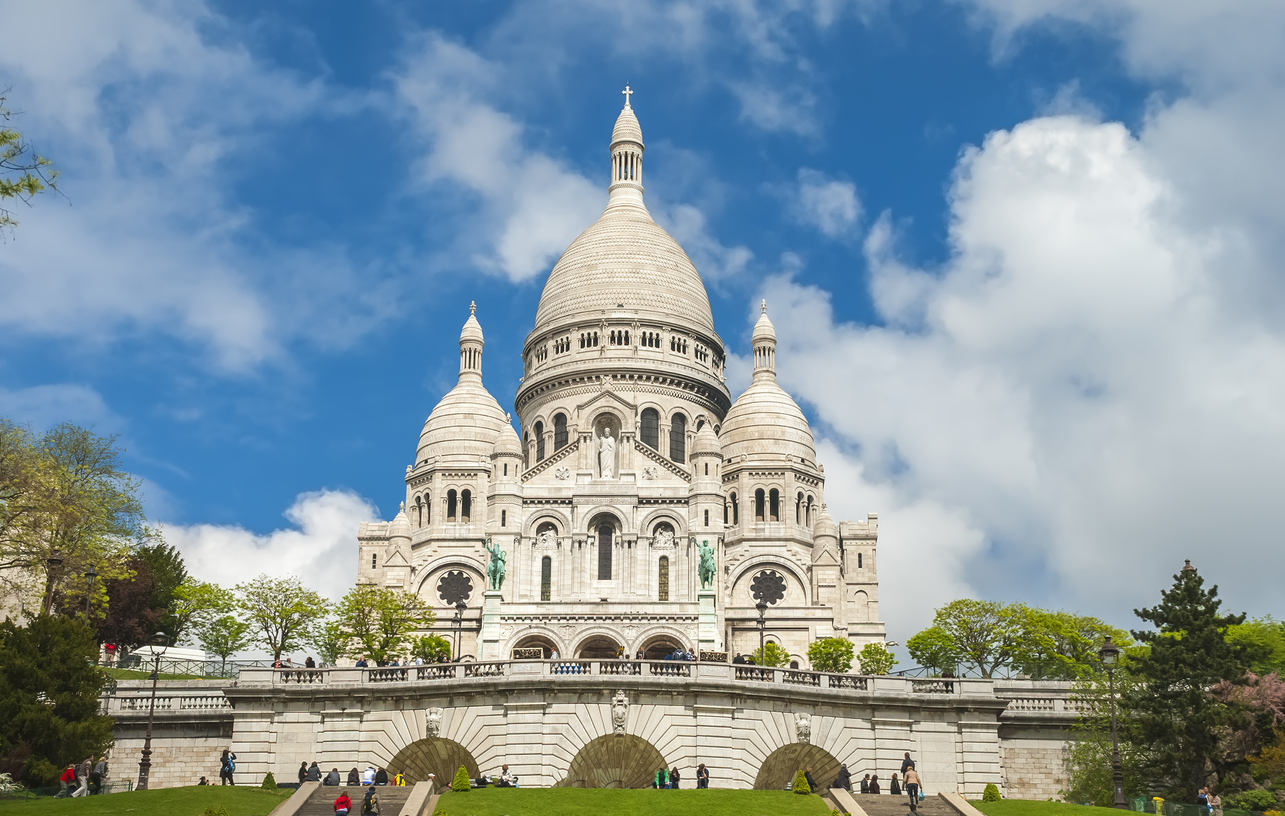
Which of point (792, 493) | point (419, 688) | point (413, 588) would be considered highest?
point (792, 493)

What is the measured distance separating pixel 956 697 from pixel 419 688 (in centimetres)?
1450

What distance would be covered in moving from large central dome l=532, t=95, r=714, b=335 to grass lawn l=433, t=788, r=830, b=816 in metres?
65.8

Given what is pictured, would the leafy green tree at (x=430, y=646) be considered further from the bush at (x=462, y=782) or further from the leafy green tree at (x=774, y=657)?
the bush at (x=462, y=782)

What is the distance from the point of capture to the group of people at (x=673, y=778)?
121ft

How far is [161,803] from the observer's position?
33.4m

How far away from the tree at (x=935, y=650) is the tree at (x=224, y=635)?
32703 millimetres

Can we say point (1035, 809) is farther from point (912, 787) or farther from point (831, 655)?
point (831, 655)

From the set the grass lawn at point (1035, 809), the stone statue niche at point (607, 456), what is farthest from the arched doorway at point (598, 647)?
the grass lawn at point (1035, 809)

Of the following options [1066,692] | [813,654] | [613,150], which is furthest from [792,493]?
[1066,692]

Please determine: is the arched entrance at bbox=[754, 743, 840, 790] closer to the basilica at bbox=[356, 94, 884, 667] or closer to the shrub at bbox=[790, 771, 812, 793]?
the shrub at bbox=[790, 771, 812, 793]

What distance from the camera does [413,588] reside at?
86375mm

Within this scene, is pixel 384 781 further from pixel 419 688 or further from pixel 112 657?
pixel 112 657

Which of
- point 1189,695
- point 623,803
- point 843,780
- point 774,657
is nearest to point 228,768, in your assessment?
point 623,803

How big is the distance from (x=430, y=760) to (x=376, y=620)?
97.3 ft
